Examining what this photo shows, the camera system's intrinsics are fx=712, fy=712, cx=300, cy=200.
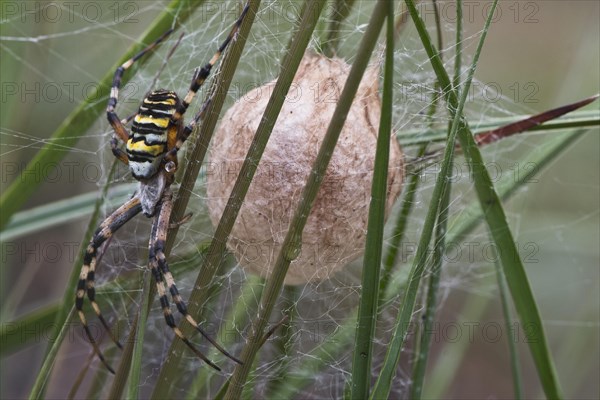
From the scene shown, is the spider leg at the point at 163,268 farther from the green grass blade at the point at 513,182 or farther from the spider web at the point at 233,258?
the green grass blade at the point at 513,182

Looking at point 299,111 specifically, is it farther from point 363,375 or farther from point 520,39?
point 520,39

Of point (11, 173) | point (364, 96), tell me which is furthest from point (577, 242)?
point (11, 173)

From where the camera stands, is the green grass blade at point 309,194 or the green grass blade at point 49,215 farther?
the green grass blade at point 49,215

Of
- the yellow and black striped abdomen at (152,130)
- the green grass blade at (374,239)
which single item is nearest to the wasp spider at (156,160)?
the yellow and black striped abdomen at (152,130)

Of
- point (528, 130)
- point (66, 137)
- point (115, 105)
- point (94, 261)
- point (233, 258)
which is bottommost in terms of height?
point (94, 261)

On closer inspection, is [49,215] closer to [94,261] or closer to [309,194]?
[94,261]

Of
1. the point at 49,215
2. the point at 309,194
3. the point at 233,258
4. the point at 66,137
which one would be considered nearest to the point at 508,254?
the point at 309,194
